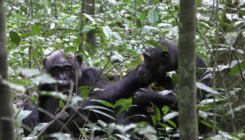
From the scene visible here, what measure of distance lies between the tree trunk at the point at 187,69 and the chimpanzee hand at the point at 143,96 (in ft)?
7.49

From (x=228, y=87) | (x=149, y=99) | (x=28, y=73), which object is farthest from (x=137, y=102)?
(x=28, y=73)

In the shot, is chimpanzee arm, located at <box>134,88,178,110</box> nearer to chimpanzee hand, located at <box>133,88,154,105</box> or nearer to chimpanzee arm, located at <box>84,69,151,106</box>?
chimpanzee hand, located at <box>133,88,154,105</box>

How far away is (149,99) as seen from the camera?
4.41 metres

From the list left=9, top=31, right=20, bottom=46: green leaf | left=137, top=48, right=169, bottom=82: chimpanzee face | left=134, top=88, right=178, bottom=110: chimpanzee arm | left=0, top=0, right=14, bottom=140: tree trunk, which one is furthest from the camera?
left=137, top=48, right=169, bottom=82: chimpanzee face

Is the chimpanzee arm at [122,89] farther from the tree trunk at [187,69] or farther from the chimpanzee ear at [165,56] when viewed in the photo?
the tree trunk at [187,69]

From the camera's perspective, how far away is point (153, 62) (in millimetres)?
4812

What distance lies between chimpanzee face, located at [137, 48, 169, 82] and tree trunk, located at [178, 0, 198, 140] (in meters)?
2.55

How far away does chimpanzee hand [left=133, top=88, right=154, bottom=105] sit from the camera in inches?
175

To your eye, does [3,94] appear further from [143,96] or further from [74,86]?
[74,86]


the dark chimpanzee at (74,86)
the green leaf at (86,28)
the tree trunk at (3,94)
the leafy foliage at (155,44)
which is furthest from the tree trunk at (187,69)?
the dark chimpanzee at (74,86)

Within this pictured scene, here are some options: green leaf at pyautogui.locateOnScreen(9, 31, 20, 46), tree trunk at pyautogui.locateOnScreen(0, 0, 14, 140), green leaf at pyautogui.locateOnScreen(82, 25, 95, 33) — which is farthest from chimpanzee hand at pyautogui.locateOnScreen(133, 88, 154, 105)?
tree trunk at pyautogui.locateOnScreen(0, 0, 14, 140)

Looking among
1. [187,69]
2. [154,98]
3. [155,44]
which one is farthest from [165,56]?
[187,69]

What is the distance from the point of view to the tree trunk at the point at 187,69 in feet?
6.78

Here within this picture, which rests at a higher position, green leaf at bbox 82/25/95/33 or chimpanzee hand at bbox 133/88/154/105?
green leaf at bbox 82/25/95/33
